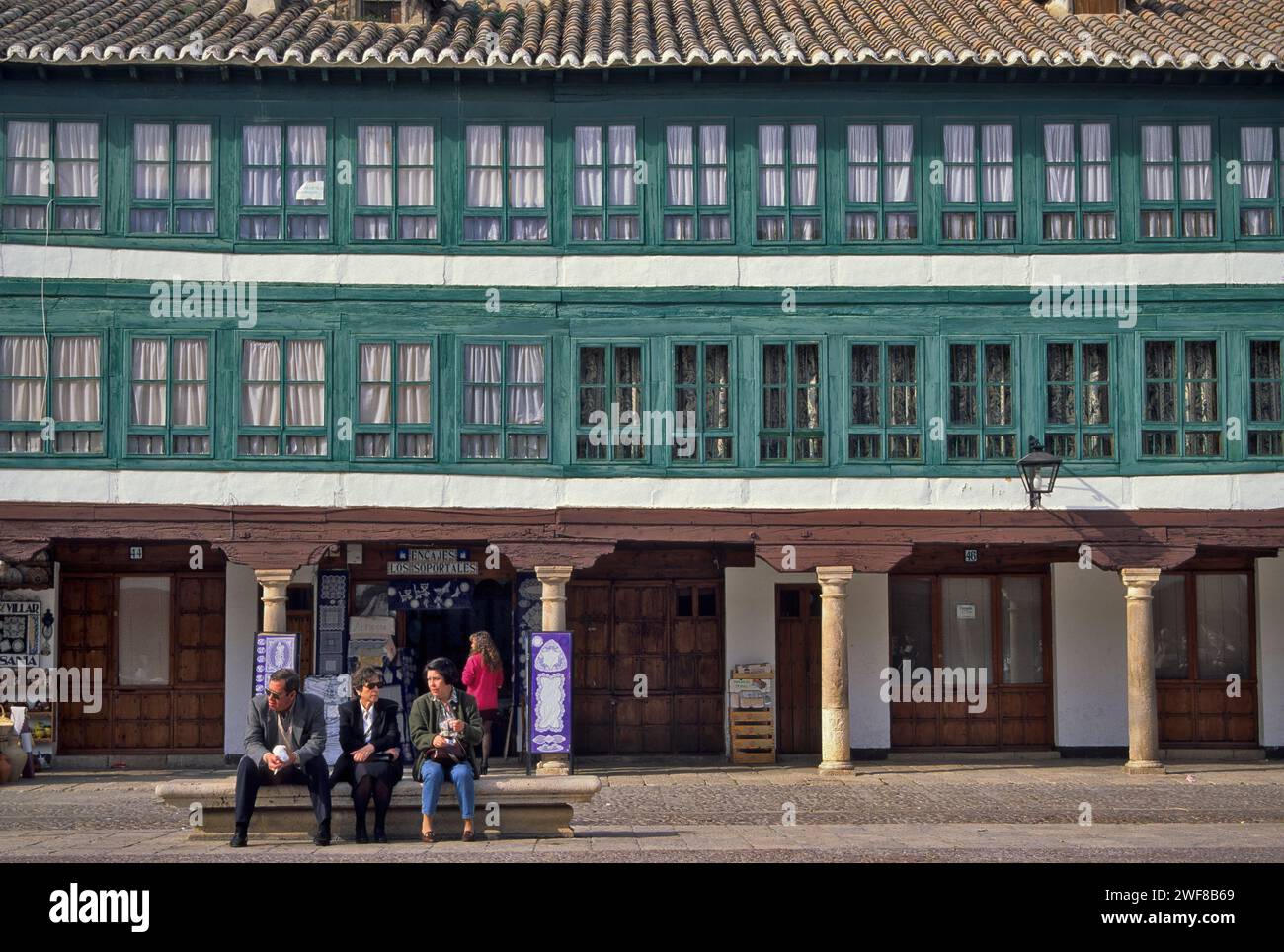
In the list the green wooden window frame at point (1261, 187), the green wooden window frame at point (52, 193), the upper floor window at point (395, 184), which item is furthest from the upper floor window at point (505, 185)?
the green wooden window frame at point (1261, 187)

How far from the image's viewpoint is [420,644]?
76.4 ft

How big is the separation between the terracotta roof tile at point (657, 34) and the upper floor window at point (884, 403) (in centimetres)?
354

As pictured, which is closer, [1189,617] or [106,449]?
[106,449]

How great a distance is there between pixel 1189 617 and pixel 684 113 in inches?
380

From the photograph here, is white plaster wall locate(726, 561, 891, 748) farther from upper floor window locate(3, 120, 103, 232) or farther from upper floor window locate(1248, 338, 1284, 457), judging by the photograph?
upper floor window locate(3, 120, 103, 232)

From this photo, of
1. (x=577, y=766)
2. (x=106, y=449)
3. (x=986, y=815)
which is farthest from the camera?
(x=577, y=766)

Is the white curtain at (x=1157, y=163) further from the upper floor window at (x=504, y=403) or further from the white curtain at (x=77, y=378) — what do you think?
the white curtain at (x=77, y=378)

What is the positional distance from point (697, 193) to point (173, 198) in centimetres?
644

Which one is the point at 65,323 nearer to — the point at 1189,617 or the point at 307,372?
the point at 307,372

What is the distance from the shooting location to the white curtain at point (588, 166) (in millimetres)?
21297

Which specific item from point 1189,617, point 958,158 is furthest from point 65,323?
point 1189,617

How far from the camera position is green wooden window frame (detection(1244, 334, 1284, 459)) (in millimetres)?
21141

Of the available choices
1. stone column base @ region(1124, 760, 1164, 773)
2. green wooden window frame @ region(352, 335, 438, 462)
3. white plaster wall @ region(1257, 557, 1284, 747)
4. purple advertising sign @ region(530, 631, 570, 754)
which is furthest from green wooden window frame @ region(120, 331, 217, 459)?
white plaster wall @ region(1257, 557, 1284, 747)

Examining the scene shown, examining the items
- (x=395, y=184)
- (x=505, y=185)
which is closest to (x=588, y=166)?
(x=505, y=185)
